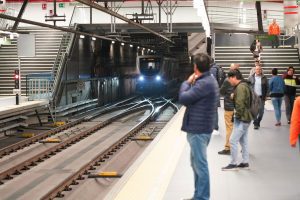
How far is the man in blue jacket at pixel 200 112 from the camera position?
5879mm

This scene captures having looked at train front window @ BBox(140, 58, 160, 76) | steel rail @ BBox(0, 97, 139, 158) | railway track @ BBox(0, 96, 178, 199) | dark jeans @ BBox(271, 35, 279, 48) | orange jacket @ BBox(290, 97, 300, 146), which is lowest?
railway track @ BBox(0, 96, 178, 199)

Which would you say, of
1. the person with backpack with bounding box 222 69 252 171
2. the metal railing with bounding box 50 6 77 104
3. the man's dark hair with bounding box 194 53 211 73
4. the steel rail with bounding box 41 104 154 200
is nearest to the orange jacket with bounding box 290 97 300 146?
the man's dark hair with bounding box 194 53 211 73

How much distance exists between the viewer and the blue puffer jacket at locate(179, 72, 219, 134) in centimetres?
586

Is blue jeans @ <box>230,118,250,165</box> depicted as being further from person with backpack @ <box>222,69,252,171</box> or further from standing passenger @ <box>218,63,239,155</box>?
standing passenger @ <box>218,63,239,155</box>

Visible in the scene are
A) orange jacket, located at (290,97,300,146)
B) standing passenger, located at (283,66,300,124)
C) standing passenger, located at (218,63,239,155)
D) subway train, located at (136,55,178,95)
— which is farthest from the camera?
subway train, located at (136,55,178,95)

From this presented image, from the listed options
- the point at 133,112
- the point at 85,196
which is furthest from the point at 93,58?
the point at 85,196

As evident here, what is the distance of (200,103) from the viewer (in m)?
5.91

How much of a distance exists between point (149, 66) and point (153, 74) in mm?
599

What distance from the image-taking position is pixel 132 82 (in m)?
44.2

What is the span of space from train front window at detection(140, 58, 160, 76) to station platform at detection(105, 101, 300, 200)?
76.4 feet

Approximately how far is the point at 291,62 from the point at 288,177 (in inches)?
747

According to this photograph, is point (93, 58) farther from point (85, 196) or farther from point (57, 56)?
point (85, 196)

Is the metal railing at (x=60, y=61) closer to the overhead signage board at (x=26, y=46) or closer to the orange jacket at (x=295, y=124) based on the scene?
the overhead signage board at (x=26, y=46)

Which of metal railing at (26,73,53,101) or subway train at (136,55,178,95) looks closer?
metal railing at (26,73,53,101)
